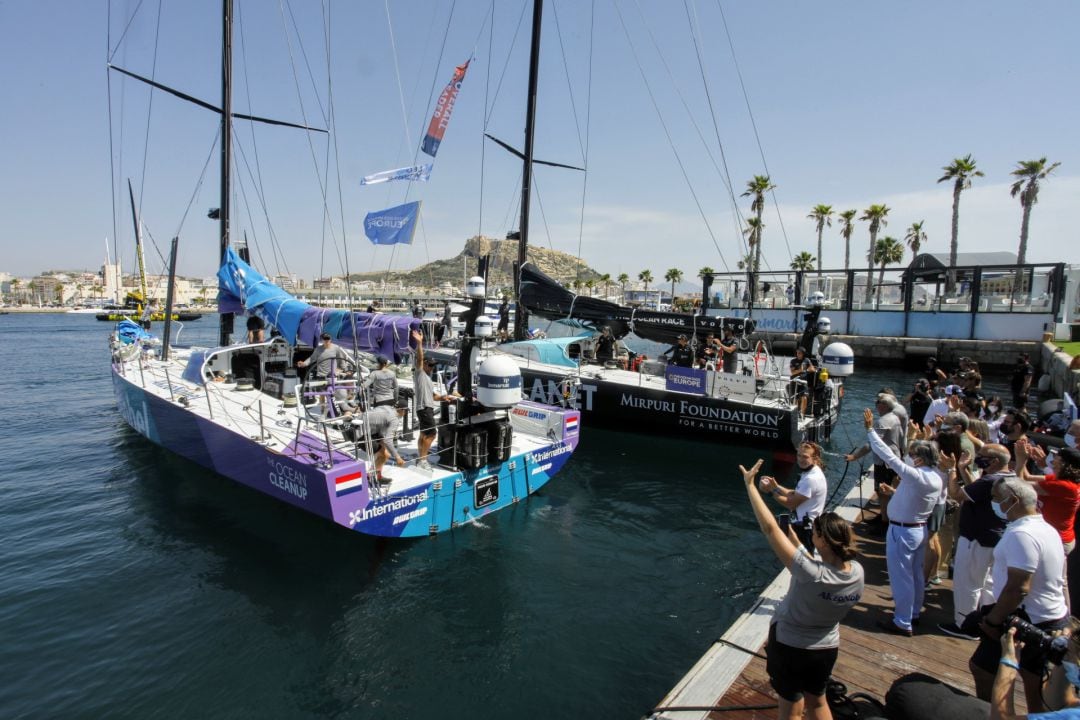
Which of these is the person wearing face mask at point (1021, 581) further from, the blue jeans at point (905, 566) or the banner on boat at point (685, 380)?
the banner on boat at point (685, 380)

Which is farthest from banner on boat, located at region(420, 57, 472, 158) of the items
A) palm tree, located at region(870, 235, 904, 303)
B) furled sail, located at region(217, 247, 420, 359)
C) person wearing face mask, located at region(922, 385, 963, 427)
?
palm tree, located at region(870, 235, 904, 303)

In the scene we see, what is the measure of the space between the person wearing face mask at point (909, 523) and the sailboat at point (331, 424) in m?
4.42

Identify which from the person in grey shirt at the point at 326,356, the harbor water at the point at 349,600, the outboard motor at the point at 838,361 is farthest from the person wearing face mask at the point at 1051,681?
the outboard motor at the point at 838,361

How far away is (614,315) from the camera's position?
582 inches

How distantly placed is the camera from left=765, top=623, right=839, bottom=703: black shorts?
86cm

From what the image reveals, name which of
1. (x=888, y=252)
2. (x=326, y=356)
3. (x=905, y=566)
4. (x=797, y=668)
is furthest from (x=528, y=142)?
(x=888, y=252)

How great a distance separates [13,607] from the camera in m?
6.54

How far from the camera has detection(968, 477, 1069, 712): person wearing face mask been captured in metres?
3.36

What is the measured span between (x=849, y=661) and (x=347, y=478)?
5.24 metres

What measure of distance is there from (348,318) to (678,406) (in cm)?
729

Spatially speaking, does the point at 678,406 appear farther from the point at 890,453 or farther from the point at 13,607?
the point at 13,607

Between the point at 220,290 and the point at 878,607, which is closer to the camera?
the point at 878,607

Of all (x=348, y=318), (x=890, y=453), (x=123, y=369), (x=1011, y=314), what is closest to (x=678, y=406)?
(x=348, y=318)

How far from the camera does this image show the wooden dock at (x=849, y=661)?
13.1 feet
